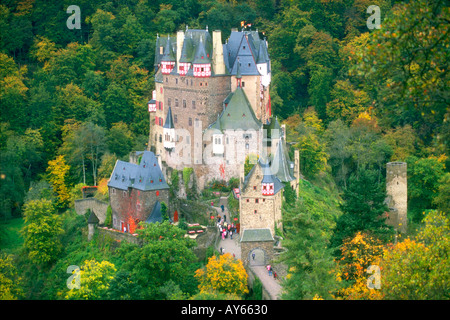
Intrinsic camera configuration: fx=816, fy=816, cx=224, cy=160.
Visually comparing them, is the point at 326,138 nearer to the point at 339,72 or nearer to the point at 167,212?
the point at 339,72

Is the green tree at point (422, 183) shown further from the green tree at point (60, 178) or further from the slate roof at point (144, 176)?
the green tree at point (60, 178)

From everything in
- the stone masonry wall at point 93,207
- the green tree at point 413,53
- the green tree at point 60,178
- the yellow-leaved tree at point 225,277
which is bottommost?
the yellow-leaved tree at point 225,277

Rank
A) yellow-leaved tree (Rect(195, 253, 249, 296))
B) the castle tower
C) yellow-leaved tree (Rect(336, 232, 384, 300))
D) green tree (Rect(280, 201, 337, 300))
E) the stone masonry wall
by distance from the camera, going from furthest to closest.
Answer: the castle tower → the stone masonry wall → yellow-leaved tree (Rect(195, 253, 249, 296)) → yellow-leaved tree (Rect(336, 232, 384, 300)) → green tree (Rect(280, 201, 337, 300))

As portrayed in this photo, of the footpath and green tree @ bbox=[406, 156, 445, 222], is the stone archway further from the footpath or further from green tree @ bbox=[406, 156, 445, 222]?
green tree @ bbox=[406, 156, 445, 222]

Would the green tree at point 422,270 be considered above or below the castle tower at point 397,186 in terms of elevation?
below

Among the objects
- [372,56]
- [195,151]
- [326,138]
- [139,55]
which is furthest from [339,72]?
[372,56]

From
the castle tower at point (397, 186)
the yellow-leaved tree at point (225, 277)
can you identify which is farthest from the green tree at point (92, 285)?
the castle tower at point (397, 186)

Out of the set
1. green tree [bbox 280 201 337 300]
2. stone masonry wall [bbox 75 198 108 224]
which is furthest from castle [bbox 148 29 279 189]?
green tree [bbox 280 201 337 300]
